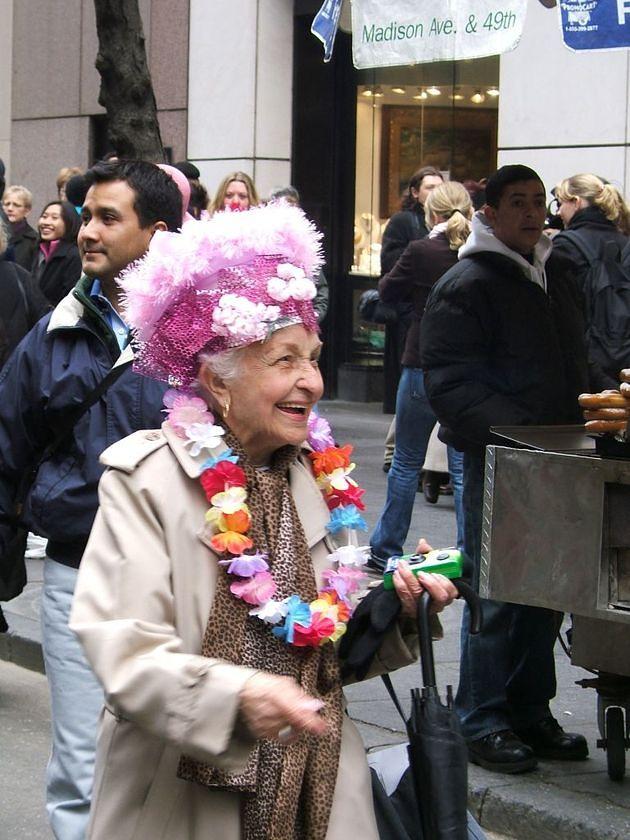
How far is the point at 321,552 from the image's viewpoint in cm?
299

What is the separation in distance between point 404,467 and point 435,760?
5.46 m

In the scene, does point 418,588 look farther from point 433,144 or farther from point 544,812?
point 433,144

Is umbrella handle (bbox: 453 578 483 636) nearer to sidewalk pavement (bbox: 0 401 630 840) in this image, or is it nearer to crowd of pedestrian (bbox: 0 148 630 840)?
crowd of pedestrian (bbox: 0 148 630 840)

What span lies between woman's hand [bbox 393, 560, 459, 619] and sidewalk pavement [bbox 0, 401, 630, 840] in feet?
7.22

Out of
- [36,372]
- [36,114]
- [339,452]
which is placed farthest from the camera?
[36,114]

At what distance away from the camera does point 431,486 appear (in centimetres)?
1054

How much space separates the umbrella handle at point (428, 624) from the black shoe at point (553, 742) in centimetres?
276

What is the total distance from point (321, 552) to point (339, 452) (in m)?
0.24

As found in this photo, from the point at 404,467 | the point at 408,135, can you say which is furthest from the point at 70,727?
the point at 408,135

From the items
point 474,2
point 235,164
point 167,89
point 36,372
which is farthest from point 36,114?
point 36,372

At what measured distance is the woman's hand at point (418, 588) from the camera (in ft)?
9.41

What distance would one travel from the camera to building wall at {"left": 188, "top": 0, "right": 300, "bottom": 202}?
15.0 metres

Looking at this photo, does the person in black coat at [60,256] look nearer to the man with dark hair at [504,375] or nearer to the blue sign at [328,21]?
the blue sign at [328,21]

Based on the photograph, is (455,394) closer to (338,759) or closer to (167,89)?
(338,759)
